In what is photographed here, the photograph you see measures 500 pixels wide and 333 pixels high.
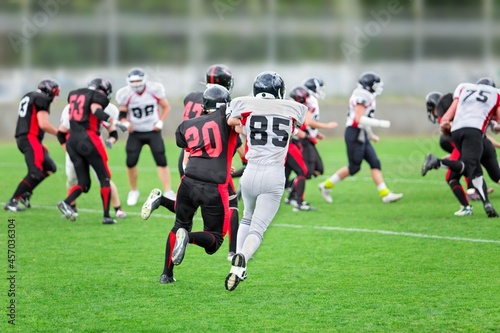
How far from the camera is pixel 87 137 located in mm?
11477

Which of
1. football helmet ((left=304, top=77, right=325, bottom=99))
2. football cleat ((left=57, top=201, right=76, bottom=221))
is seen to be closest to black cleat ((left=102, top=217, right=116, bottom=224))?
football cleat ((left=57, top=201, right=76, bottom=221))

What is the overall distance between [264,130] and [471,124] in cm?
461

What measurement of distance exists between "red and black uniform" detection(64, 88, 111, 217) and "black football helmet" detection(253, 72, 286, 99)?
159 inches

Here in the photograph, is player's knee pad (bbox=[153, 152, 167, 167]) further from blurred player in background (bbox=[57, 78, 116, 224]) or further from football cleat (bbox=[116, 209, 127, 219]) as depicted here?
blurred player in background (bbox=[57, 78, 116, 224])

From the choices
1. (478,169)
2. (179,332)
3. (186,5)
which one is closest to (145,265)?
(179,332)

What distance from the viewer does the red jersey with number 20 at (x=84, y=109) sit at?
1144 centimetres

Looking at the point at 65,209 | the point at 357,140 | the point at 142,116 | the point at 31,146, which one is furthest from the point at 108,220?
the point at 357,140

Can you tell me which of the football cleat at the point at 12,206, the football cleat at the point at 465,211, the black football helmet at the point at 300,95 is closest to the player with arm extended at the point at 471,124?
the football cleat at the point at 465,211

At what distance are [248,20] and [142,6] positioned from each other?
3.32 m

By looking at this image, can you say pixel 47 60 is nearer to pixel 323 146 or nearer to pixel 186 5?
pixel 186 5

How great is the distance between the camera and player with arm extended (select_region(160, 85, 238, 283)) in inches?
308

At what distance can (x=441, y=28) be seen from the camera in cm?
2819

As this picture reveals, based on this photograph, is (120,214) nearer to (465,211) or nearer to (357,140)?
(357,140)

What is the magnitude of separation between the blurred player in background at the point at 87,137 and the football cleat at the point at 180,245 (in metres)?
4.07
